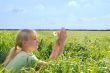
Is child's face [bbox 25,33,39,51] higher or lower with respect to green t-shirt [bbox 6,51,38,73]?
higher

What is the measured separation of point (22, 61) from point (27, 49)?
0.90 ft

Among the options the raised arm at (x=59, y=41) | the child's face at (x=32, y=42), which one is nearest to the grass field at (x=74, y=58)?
the raised arm at (x=59, y=41)

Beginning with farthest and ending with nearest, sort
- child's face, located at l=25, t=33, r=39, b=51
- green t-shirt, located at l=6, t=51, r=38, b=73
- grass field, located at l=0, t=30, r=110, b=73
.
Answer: child's face, located at l=25, t=33, r=39, b=51 < green t-shirt, located at l=6, t=51, r=38, b=73 < grass field, located at l=0, t=30, r=110, b=73

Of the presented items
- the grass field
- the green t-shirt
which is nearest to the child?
the green t-shirt

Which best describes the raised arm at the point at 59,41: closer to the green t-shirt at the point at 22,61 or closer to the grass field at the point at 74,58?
the grass field at the point at 74,58

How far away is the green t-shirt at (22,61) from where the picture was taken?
23.6ft

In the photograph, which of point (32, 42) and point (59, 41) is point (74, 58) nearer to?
point (59, 41)

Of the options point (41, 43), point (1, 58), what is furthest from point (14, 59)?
point (41, 43)

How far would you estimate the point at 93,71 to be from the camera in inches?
247

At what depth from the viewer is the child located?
23.6 feet

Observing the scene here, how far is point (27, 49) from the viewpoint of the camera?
7.43 meters

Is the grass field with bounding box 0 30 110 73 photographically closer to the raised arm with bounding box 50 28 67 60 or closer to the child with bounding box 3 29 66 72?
the raised arm with bounding box 50 28 67 60

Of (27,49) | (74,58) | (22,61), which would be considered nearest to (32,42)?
(27,49)

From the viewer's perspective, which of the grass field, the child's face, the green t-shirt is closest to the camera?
the grass field
